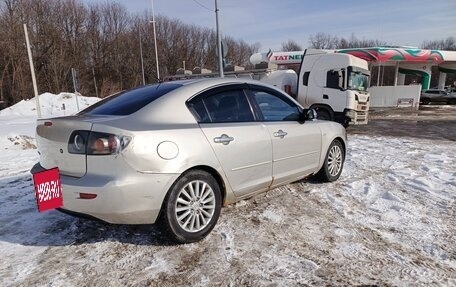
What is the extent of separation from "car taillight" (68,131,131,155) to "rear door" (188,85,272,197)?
33.8 inches

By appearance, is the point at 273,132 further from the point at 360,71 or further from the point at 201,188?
the point at 360,71

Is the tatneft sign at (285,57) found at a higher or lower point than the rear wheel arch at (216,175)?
higher

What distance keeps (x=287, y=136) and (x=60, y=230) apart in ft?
9.33

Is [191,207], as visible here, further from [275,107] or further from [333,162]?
[333,162]

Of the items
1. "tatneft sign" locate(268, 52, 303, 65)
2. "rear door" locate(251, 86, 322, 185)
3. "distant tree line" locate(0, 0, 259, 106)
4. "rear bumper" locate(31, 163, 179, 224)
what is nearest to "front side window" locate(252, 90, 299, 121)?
"rear door" locate(251, 86, 322, 185)

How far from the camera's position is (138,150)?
309cm

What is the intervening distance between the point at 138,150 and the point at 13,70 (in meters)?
34.8

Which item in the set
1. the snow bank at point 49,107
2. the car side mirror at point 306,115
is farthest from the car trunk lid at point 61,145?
the snow bank at point 49,107

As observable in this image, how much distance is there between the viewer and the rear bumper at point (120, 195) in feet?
10.1

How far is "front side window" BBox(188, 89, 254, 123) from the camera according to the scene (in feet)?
12.2

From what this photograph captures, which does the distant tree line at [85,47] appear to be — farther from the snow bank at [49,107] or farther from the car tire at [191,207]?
the car tire at [191,207]

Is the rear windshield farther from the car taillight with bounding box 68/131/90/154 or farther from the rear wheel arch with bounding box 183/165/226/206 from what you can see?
the rear wheel arch with bounding box 183/165/226/206

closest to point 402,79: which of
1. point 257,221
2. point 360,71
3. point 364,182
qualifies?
point 360,71

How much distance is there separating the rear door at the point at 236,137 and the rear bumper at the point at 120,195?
651 mm
